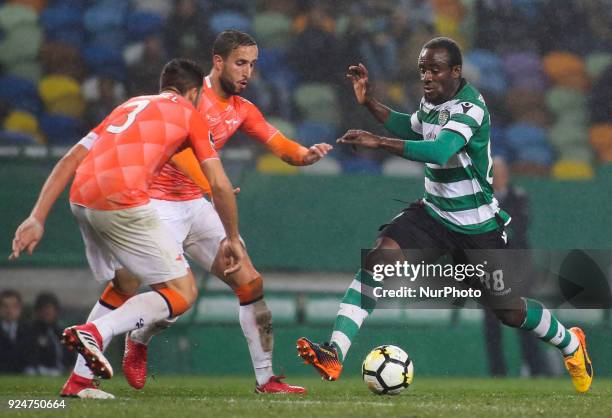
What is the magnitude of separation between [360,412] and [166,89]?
2034 millimetres

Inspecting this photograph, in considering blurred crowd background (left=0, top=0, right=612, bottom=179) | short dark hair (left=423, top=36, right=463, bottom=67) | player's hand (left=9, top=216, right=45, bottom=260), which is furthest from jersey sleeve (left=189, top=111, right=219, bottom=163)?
blurred crowd background (left=0, top=0, right=612, bottom=179)

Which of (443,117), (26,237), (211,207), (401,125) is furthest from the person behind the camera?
(401,125)

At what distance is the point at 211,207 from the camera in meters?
6.91

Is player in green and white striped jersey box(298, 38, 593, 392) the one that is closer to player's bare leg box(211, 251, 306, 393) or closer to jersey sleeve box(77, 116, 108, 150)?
player's bare leg box(211, 251, 306, 393)

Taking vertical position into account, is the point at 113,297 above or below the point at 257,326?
above

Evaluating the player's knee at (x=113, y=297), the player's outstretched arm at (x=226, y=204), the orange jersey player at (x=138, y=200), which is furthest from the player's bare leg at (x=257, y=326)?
the player's outstretched arm at (x=226, y=204)

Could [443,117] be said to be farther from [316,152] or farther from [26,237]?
[26,237]

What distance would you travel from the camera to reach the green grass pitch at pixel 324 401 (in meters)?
5.12

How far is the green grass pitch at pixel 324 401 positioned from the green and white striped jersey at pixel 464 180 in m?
Answer: 1.01

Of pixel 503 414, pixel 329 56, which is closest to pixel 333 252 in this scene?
pixel 329 56

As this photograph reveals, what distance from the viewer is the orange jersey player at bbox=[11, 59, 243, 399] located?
5613 millimetres

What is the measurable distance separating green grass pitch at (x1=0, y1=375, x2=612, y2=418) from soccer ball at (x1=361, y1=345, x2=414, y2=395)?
0.08 metres

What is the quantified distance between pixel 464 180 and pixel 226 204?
170 centimetres

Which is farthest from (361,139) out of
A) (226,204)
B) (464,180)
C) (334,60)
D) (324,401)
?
(334,60)
